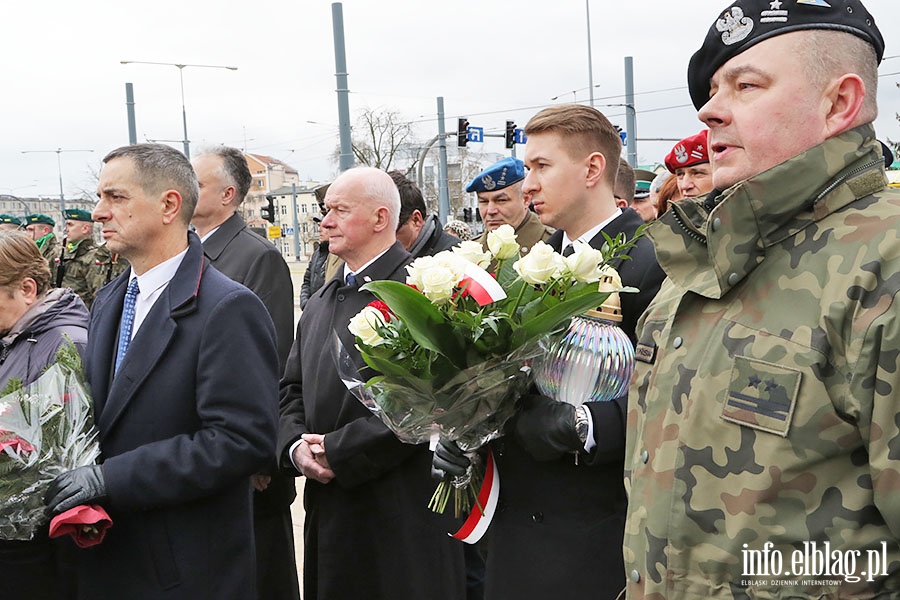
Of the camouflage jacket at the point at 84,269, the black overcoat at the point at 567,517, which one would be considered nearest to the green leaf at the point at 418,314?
the black overcoat at the point at 567,517

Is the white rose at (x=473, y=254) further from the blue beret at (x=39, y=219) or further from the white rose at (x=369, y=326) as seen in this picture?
the blue beret at (x=39, y=219)

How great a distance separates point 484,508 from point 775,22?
5.59ft

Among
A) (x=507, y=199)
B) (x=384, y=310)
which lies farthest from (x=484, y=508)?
(x=507, y=199)

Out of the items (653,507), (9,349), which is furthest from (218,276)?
(653,507)

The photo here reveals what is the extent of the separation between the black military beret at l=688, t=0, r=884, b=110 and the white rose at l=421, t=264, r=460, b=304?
33.0 inches

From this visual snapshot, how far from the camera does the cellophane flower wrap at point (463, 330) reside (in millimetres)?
2203

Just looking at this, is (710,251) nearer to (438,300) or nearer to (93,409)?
(438,300)

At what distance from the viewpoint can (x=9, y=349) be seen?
3.38m

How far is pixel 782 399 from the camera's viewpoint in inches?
58.6

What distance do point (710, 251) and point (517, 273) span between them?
0.86 meters

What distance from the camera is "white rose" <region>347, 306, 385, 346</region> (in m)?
2.32

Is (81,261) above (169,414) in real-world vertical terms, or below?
above

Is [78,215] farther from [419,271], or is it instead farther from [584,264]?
[584,264]

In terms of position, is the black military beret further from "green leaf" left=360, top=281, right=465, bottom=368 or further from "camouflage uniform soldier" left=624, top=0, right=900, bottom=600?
"green leaf" left=360, top=281, right=465, bottom=368
